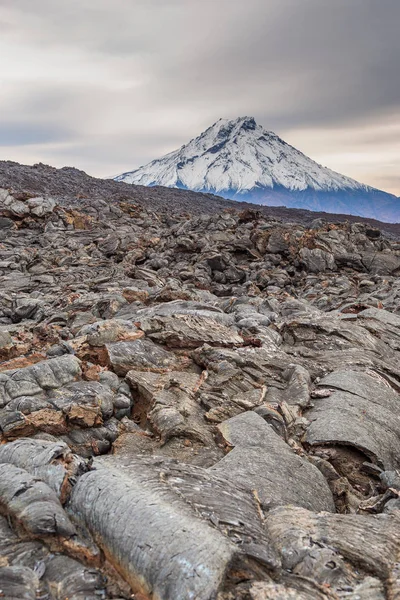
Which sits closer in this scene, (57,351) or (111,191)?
(57,351)

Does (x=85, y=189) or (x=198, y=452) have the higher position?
(x=85, y=189)

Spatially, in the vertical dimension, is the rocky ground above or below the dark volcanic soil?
below

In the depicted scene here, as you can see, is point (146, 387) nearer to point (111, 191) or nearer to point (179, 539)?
point (179, 539)

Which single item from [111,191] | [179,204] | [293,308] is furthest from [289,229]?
[111,191]

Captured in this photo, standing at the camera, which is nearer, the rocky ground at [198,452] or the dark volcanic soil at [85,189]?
the rocky ground at [198,452]

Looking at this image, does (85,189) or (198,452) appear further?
(85,189)

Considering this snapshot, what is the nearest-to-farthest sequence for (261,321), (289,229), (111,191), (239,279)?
(261,321) → (239,279) → (289,229) → (111,191)

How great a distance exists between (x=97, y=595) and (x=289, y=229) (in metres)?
46.1

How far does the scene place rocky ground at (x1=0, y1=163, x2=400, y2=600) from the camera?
6.02m

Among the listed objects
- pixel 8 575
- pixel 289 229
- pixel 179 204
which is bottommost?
pixel 8 575

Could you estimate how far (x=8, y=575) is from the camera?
5598 millimetres

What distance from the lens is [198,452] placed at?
1063 cm

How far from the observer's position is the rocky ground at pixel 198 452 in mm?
6016

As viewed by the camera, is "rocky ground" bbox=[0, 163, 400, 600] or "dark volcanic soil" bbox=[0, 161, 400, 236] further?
"dark volcanic soil" bbox=[0, 161, 400, 236]
